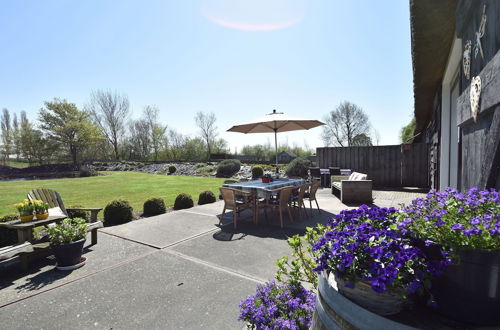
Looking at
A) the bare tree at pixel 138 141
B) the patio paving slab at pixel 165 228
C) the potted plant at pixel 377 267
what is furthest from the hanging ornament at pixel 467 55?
the bare tree at pixel 138 141

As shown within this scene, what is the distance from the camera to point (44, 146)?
26.8 m

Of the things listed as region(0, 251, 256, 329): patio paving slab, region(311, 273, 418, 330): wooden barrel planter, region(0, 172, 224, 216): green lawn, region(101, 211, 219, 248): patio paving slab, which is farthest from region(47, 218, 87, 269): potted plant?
region(0, 172, 224, 216): green lawn

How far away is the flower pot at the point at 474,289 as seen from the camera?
2.58ft

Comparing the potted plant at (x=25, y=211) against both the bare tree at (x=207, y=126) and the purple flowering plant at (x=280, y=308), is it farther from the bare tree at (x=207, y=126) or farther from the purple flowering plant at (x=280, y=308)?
the bare tree at (x=207, y=126)

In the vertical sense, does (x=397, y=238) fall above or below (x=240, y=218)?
above

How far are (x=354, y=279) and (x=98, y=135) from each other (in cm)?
3291

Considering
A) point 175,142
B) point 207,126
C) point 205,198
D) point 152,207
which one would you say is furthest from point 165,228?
point 175,142

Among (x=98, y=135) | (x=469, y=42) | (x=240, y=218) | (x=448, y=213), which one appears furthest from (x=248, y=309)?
(x=98, y=135)

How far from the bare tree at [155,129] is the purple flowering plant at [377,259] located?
38.0 meters

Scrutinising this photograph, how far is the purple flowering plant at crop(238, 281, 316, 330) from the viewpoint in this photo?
156 cm

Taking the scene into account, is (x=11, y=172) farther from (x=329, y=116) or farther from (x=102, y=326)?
(x=329, y=116)

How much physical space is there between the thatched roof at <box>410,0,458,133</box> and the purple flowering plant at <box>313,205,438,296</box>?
2.59m

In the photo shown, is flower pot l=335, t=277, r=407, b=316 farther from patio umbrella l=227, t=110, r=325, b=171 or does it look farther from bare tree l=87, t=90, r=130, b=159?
bare tree l=87, t=90, r=130, b=159

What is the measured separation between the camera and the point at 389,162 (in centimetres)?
1021
